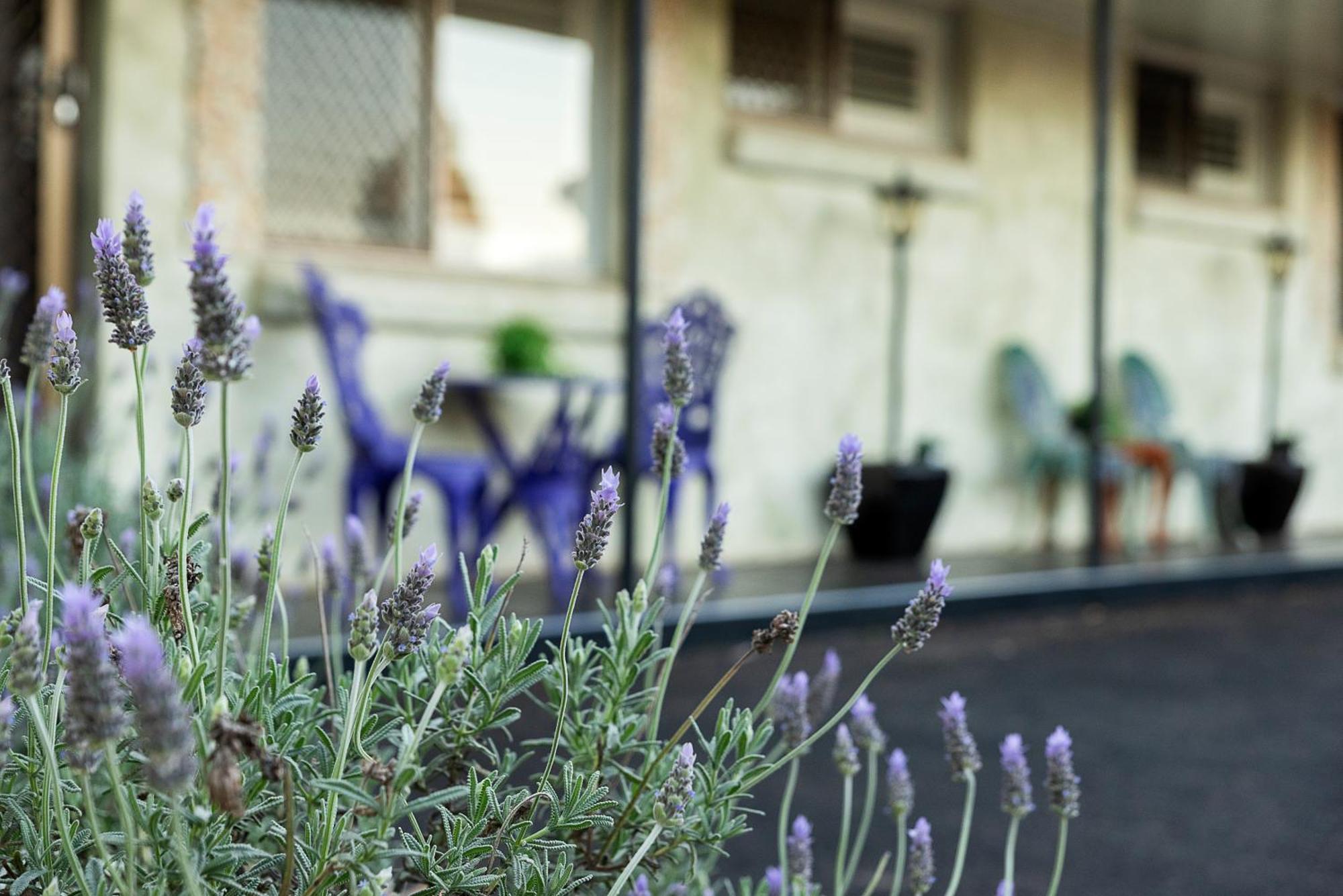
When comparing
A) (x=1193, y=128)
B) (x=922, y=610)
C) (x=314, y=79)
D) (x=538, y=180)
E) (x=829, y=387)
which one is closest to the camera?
(x=922, y=610)

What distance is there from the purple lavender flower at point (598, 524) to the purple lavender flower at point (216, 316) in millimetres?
310

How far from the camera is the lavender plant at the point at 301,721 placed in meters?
0.75

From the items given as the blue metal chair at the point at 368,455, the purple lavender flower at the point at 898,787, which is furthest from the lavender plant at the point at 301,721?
the blue metal chair at the point at 368,455

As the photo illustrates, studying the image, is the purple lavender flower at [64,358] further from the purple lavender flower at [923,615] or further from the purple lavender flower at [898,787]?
the purple lavender flower at [898,787]

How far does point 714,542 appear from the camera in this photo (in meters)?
1.27

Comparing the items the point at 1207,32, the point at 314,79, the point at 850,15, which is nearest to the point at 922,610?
the point at 314,79

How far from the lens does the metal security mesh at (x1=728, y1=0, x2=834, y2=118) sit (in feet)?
22.9

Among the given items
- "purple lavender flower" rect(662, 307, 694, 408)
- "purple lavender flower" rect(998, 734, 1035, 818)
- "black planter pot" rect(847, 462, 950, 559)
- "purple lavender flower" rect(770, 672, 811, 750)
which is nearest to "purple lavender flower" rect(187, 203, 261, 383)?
"purple lavender flower" rect(662, 307, 694, 408)

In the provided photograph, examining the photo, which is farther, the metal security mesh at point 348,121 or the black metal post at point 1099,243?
the black metal post at point 1099,243

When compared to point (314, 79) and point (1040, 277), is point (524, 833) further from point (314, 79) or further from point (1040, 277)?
point (1040, 277)

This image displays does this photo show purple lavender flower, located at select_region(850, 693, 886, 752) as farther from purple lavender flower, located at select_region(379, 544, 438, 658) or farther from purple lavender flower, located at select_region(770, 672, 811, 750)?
purple lavender flower, located at select_region(379, 544, 438, 658)

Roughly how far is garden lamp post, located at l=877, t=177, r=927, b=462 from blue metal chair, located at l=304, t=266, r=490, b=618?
3.03 m

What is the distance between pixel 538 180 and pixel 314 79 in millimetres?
1233

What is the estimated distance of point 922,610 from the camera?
111 cm
